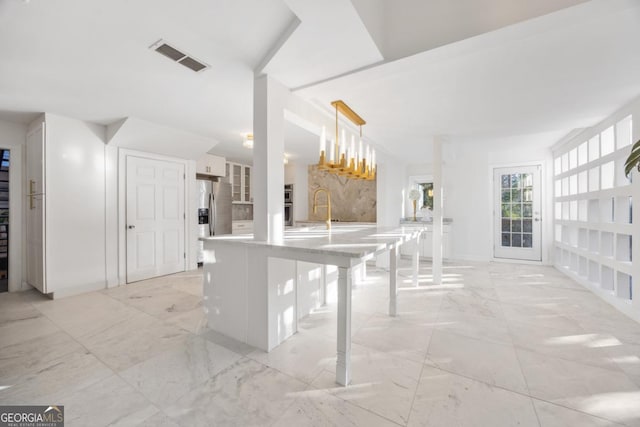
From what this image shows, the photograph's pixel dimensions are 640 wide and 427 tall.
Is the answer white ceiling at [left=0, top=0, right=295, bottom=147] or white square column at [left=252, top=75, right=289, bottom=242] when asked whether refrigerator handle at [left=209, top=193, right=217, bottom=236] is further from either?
white square column at [left=252, top=75, right=289, bottom=242]

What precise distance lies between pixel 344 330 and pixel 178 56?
2298mm

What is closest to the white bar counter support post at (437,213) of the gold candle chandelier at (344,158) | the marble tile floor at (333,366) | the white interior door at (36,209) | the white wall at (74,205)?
the marble tile floor at (333,366)

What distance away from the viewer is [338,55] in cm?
185

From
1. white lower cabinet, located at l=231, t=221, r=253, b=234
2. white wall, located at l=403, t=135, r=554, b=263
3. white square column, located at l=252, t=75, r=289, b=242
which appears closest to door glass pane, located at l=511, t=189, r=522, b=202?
white wall, located at l=403, t=135, r=554, b=263

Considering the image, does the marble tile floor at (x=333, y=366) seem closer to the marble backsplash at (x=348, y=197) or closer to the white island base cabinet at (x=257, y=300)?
the white island base cabinet at (x=257, y=300)

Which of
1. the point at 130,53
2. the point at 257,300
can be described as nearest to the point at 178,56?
the point at 130,53

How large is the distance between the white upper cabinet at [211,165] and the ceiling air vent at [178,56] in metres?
3.00

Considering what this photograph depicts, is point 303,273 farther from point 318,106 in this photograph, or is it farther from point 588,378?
point 588,378

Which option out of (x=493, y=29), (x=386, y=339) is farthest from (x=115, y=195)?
(x=493, y=29)

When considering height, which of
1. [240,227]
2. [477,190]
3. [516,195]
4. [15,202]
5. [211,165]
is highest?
[211,165]

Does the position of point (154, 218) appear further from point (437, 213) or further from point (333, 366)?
point (437, 213)

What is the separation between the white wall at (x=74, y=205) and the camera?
314cm

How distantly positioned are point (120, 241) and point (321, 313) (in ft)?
10.2

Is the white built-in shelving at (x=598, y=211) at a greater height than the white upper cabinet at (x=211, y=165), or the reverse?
the white upper cabinet at (x=211, y=165)
